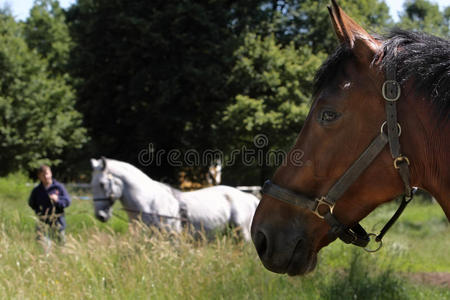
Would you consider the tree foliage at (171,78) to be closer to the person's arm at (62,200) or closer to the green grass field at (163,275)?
the person's arm at (62,200)

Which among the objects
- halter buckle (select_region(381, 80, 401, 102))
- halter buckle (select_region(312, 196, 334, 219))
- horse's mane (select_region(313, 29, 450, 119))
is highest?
horse's mane (select_region(313, 29, 450, 119))

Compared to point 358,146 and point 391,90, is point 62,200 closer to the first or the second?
point 358,146

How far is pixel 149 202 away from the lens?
7.02m

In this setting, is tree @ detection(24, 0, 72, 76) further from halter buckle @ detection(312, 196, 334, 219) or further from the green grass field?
halter buckle @ detection(312, 196, 334, 219)

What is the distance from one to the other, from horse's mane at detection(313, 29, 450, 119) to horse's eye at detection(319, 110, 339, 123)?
5.6 inches

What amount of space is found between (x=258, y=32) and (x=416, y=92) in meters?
18.6

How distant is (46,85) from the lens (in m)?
23.2

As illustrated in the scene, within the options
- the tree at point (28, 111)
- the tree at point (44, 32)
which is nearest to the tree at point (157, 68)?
the tree at point (28, 111)

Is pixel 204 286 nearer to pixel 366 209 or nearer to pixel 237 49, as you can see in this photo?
pixel 366 209

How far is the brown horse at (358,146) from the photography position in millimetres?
1722

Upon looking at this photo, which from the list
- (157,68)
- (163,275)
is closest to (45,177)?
(163,275)

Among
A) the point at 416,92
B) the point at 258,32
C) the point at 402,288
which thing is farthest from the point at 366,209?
the point at 258,32

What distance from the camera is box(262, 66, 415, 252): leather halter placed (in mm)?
1714
